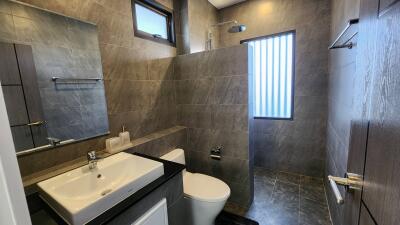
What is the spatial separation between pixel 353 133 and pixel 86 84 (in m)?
1.78

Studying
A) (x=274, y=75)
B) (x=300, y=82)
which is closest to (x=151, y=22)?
(x=274, y=75)

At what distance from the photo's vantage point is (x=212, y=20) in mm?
2900

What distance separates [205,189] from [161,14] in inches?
84.4

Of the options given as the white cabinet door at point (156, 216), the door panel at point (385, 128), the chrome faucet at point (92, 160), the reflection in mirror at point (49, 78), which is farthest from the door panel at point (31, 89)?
the door panel at point (385, 128)

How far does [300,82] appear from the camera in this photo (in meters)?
2.55

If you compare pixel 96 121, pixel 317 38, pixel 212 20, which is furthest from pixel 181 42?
pixel 317 38

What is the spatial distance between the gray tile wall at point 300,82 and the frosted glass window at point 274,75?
0.10m

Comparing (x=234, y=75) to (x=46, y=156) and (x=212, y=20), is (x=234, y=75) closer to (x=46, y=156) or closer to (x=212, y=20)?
(x=212, y=20)

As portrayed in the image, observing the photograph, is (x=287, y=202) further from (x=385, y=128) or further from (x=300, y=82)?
(x=385, y=128)

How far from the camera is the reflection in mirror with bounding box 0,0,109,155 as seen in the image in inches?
43.5

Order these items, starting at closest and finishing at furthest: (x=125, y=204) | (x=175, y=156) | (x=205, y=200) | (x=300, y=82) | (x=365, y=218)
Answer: (x=365, y=218)
(x=125, y=204)
(x=205, y=200)
(x=175, y=156)
(x=300, y=82)

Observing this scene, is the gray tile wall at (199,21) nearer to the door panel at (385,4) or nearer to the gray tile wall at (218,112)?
the gray tile wall at (218,112)

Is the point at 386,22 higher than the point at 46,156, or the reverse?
the point at 386,22

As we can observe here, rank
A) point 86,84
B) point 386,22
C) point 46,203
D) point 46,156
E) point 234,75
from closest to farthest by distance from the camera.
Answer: point 386,22, point 46,203, point 46,156, point 86,84, point 234,75
